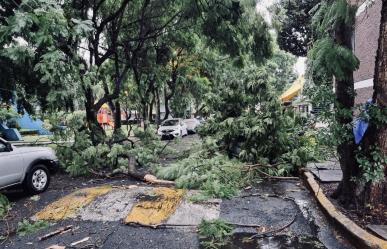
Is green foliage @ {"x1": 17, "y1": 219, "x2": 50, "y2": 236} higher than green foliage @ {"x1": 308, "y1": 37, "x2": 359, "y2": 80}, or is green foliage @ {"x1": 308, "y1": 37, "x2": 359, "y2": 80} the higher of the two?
green foliage @ {"x1": 308, "y1": 37, "x2": 359, "y2": 80}

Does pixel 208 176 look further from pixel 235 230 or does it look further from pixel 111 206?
pixel 235 230

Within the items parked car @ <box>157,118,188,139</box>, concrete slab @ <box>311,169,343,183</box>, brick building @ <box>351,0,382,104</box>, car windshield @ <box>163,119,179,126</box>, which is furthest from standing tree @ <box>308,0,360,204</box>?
car windshield @ <box>163,119,179,126</box>

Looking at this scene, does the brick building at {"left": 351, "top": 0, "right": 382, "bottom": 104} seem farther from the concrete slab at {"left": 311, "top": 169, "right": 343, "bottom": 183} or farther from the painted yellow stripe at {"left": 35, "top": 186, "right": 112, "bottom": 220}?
the painted yellow stripe at {"left": 35, "top": 186, "right": 112, "bottom": 220}

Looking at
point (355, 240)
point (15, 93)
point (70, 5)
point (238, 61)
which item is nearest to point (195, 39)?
point (238, 61)

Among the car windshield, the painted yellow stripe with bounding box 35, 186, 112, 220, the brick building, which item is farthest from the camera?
the car windshield

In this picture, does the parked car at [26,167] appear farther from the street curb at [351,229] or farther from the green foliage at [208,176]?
the street curb at [351,229]

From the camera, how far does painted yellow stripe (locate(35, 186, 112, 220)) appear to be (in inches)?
266

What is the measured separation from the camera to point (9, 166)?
7.57m

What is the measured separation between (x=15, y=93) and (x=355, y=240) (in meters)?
10.6

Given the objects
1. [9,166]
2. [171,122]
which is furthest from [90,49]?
[171,122]

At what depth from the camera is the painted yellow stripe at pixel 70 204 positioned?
266 inches

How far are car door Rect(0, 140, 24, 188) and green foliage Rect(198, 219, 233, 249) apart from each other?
14.4 feet

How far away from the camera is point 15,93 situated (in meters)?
11.5

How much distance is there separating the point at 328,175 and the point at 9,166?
716 centimetres
